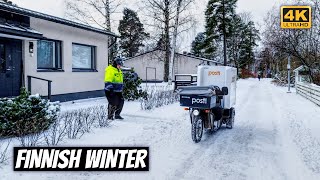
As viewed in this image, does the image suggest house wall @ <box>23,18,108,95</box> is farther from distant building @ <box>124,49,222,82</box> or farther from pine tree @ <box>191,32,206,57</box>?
pine tree @ <box>191,32,206,57</box>

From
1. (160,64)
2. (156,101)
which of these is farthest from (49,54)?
(160,64)

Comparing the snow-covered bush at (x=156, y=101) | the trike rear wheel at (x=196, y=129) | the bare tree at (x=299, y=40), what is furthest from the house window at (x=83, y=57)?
the bare tree at (x=299, y=40)

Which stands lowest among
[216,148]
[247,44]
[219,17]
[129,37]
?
[216,148]

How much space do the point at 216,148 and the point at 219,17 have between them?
44.3 meters

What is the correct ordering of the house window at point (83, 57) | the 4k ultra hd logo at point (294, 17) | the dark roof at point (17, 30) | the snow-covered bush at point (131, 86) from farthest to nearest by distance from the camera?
1. the house window at point (83, 57)
2. the snow-covered bush at point (131, 86)
3. the 4k ultra hd logo at point (294, 17)
4. the dark roof at point (17, 30)

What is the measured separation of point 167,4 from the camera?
28.0 meters

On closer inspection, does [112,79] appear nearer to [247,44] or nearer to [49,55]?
[49,55]

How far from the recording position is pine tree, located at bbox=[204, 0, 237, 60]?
4809cm

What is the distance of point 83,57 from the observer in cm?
1609

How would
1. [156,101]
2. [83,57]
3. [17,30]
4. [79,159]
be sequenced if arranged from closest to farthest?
[79,159] → [17,30] → [156,101] → [83,57]

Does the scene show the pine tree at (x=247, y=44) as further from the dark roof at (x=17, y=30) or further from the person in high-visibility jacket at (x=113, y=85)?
the person in high-visibility jacket at (x=113, y=85)

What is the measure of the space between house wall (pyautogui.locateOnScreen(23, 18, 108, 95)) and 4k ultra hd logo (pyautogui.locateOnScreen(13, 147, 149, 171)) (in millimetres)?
7401

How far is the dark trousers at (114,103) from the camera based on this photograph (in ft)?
30.2

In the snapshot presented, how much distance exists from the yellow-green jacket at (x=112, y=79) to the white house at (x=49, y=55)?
12.5 feet
